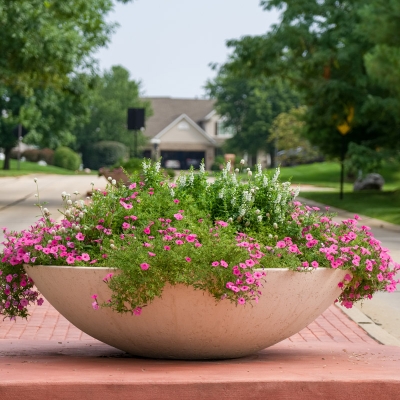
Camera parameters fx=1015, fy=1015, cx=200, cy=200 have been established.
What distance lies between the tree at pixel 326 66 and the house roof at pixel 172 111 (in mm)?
67014

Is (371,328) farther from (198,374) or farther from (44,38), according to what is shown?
(44,38)

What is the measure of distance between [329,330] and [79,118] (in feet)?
229

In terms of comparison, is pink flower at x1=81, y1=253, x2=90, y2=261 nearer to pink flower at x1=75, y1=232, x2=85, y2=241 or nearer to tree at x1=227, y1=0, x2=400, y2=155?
pink flower at x1=75, y1=232, x2=85, y2=241

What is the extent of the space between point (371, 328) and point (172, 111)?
4076 inches

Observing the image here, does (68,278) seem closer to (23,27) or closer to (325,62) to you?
(23,27)

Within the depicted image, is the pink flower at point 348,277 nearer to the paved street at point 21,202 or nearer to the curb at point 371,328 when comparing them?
the curb at point 371,328

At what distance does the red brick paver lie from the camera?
8258mm

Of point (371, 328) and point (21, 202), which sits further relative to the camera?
point (21, 202)

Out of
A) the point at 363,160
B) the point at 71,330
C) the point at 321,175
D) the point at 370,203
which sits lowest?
the point at 321,175

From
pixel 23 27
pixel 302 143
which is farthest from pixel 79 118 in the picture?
pixel 23 27

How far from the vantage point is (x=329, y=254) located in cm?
618

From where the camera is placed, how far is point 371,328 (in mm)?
9156

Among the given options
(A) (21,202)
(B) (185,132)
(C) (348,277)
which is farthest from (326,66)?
(B) (185,132)

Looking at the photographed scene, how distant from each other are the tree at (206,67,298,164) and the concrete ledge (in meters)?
89.4
